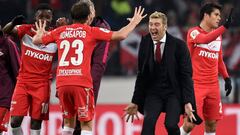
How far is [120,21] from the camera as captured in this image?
20656mm

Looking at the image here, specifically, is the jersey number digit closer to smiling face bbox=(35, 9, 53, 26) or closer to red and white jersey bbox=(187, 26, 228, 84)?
smiling face bbox=(35, 9, 53, 26)

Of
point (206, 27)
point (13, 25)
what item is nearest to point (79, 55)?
point (13, 25)

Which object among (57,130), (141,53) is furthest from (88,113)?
(57,130)

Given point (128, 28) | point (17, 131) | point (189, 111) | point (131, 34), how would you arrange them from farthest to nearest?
1. point (131, 34)
2. point (17, 131)
3. point (189, 111)
4. point (128, 28)

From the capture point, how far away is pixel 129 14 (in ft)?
68.4

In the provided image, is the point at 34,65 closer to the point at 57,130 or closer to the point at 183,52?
the point at 183,52

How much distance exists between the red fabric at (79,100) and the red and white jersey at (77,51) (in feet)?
0.25

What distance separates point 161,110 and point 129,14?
28.5 feet

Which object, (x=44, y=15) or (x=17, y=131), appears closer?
(x=44, y=15)

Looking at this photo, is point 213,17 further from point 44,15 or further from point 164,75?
point 44,15

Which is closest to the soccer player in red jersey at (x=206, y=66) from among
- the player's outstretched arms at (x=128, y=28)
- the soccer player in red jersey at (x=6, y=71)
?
the player's outstretched arms at (x=128, y=28)

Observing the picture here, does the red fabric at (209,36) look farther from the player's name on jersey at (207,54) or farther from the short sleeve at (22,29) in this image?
the short sleeve at (22,29)

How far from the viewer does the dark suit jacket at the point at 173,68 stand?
12297 mm

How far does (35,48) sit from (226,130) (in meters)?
4.98
